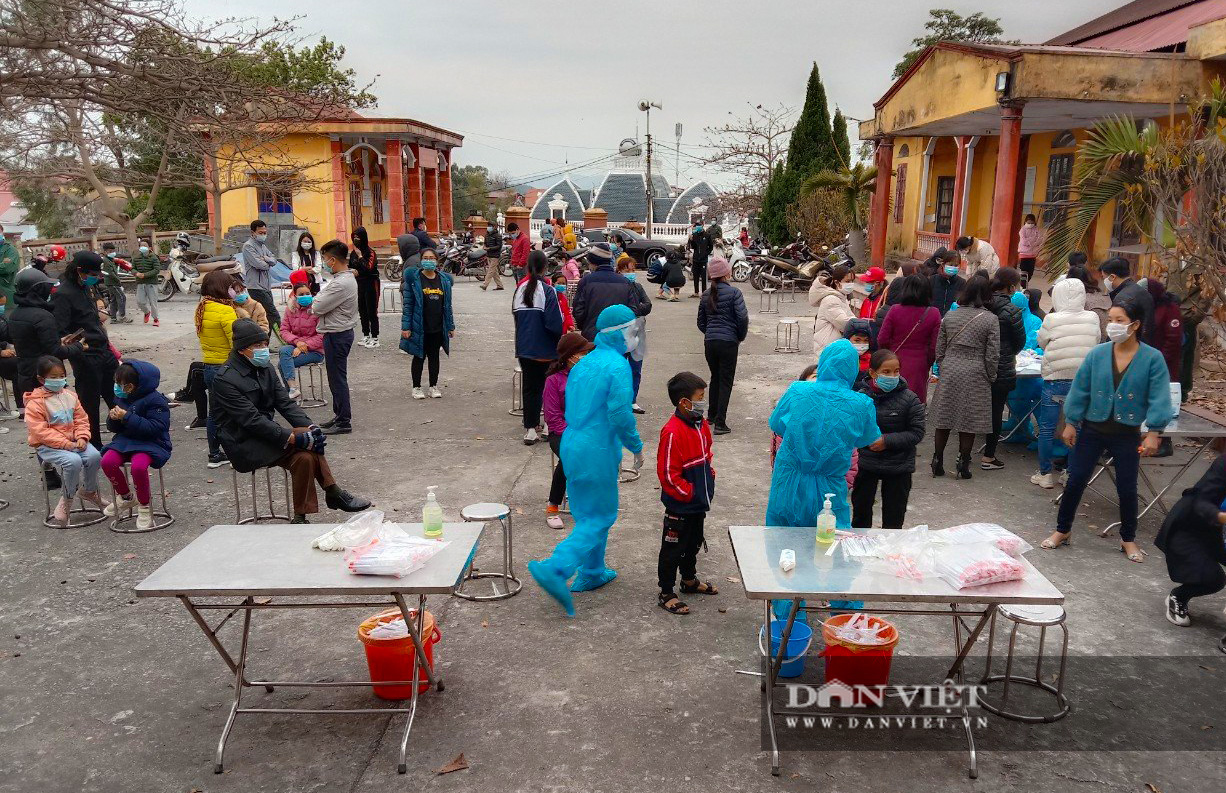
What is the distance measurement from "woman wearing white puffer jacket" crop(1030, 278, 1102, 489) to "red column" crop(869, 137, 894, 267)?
44.5ft

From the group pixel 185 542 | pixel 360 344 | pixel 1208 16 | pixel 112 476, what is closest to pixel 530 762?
pixel 185 542

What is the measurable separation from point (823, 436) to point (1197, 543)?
2335 millimetres

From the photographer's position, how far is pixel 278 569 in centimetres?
384

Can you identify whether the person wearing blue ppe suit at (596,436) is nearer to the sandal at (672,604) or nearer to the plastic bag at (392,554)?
the sandal at (672,604)

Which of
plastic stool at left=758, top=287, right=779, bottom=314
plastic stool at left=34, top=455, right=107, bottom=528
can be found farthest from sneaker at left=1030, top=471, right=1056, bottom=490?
plastic stool at left=758, top=287, right=779, bottom=314

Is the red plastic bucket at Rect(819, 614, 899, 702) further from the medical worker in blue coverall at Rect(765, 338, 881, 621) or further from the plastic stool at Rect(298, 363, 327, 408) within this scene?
the plastic stool at Rect(298, 363, 327, 408)

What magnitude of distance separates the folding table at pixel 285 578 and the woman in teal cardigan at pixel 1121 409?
13.6 feet

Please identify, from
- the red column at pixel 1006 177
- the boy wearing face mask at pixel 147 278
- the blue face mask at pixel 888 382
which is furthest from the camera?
the boy wearing face mask at pixel 147 278

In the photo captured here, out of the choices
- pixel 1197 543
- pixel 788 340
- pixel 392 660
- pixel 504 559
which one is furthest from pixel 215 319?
pixel 788 340

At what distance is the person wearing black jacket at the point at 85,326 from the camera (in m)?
7.44

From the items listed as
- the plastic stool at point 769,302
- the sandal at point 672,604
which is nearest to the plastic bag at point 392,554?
the sandal at point 672,604

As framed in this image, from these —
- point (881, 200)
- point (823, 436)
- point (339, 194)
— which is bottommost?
point (823, 436)

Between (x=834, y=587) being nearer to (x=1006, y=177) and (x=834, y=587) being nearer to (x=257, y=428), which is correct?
(x=257, y=428)

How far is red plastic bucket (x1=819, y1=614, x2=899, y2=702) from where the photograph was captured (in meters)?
4.05
